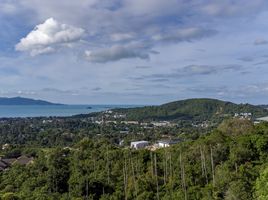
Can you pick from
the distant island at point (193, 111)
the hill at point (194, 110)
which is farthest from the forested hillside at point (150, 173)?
the hill at point (194, 110)

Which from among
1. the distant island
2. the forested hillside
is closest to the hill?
the distant island

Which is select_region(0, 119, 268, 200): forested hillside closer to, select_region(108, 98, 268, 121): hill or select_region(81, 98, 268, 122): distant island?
select_region(81, 98, 268, 122): distant island

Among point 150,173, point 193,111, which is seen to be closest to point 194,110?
point 193,111

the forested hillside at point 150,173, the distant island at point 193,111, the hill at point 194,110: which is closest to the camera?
the forested hillside at point 150,173

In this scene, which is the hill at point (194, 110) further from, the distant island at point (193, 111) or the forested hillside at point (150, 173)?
the forested hillside at point (150, 173)

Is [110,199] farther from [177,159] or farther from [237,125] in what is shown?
[237,125]

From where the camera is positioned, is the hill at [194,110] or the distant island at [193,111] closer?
the distant island at [193,111]

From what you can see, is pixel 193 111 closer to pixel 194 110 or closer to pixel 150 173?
pixel 194 110
